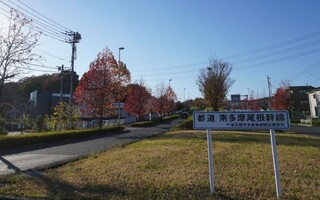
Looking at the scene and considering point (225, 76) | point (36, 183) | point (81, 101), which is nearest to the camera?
point (36, 183)

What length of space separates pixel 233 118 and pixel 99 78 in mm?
24902

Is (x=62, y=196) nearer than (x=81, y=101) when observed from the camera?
Yes

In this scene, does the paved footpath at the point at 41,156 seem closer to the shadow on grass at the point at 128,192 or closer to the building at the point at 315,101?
the shadow on grass at the point at 128,192

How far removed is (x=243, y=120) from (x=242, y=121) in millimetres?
27

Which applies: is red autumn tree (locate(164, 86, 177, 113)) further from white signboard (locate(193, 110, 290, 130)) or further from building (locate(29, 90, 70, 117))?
white signboard (locate(193, 110, 290, 130))

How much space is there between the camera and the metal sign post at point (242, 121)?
19.5 feet

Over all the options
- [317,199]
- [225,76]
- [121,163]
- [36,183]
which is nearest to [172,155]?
[121,163]

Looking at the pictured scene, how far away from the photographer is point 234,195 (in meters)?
5.73

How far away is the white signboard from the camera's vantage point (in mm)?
5941

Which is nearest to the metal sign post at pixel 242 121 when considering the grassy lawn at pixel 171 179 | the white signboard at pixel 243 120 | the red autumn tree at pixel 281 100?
the white signboard at pixel 243 120

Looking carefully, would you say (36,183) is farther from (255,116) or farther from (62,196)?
(255,116)

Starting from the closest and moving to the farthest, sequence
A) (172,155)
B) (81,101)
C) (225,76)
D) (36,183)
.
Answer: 1. (36,183)
2. (172,155)
3. (81,101)
4. (225,76)

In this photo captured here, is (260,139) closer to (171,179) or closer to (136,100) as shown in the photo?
(171,179)

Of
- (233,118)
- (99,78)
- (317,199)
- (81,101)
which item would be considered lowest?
(317,199)
